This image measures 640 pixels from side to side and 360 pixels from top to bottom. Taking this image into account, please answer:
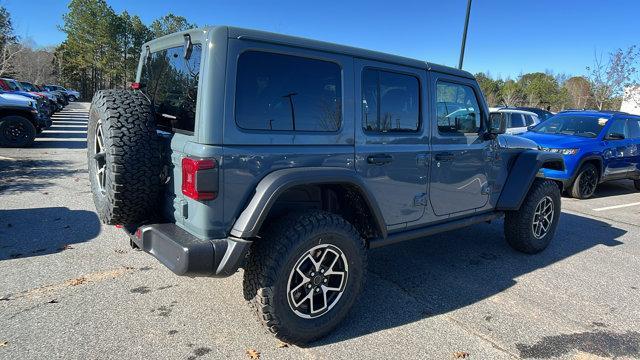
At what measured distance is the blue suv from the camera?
8.25m

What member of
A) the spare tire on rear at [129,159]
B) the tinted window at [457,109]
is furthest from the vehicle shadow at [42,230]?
the tinted window at [457,109]

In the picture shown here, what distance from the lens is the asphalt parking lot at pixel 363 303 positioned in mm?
2814

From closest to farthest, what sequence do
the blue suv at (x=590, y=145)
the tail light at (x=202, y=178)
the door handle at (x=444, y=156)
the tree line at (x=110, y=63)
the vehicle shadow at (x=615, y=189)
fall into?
the tail light at (x=202, y=178), the door handle at (x=444, y=156), the blue suv at (x=590, y=145), the vehicle shadow at (x=615, y=189), the tree line at (x=110, y=63)

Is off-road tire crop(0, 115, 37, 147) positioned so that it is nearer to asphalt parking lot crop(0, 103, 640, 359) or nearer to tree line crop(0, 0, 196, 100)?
asphalt parking lot crop(0, 103, 640, 359)

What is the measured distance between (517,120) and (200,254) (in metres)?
11.9

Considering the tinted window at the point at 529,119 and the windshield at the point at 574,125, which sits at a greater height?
the tinted window at the point at 529,119

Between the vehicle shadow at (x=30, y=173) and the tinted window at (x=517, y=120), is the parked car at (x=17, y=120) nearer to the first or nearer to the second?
the vehicle shadow at (x=30, y=173)

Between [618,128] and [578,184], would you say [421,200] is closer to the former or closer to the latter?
[578,184]

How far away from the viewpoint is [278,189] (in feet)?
8.34

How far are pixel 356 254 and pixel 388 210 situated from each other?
0.51 meters

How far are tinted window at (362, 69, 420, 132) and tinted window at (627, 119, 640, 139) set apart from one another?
27.4ft

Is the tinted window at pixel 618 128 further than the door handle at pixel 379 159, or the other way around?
the tinted window at pixel 618 128

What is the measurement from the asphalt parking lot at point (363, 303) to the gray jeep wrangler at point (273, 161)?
48cm

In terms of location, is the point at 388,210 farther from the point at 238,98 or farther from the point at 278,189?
the point at 238,98
